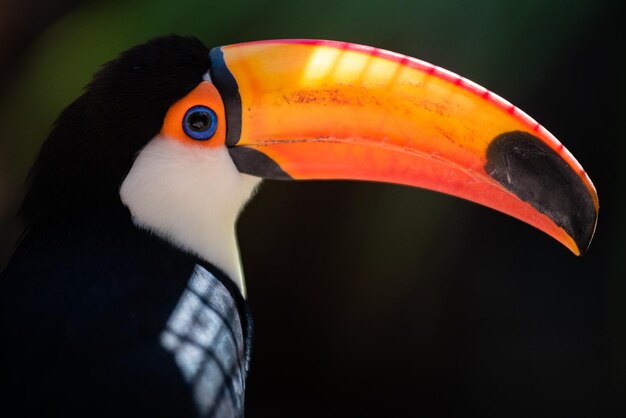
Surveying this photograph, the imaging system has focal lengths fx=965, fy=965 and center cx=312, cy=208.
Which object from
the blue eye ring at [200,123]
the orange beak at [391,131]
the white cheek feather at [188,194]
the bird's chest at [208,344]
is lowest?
the bird's chest at [208,344]

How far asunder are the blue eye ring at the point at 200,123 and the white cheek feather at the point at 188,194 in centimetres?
4

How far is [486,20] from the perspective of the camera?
4691 millimetres

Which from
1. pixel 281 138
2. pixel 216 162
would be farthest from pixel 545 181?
pixel 216 162

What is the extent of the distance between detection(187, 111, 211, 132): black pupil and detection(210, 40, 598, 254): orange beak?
0.06m

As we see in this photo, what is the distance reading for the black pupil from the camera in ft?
8.97

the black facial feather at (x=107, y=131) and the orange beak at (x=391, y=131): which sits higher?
the orange beak at (x=391, y=131)

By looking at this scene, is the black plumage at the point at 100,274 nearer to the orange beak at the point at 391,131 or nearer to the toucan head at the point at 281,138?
the toucan head at the point at 281,138

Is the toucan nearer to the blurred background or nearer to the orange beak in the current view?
the orange beak

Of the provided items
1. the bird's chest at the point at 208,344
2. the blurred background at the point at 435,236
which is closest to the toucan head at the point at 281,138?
the bird's chest at the point at 208,344

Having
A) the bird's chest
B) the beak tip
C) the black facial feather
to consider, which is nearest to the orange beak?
the beak tip

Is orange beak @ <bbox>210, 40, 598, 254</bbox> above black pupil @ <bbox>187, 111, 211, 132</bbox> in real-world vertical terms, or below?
above

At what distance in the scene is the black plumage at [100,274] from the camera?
224 centimetres

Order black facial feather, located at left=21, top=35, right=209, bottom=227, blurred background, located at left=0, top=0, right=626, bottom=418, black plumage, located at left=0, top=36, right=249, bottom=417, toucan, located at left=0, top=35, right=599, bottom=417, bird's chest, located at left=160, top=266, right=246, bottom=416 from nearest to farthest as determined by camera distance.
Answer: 1. black plumage, located at left=0, top=36, right=249, bottom=417
2. bird's chest, located at left=160, top=266, right=246, bottom=416
3. toucan, located at left=0, top=35, right=599, bottom=417
4. black facial feather, located at left=21, top=35, right=209, bottom=227
5. blurred background, located at left=0, top=0, right=626, bottom=418

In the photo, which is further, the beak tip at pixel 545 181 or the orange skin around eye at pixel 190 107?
the orange skin around eye at pixel 190 107
